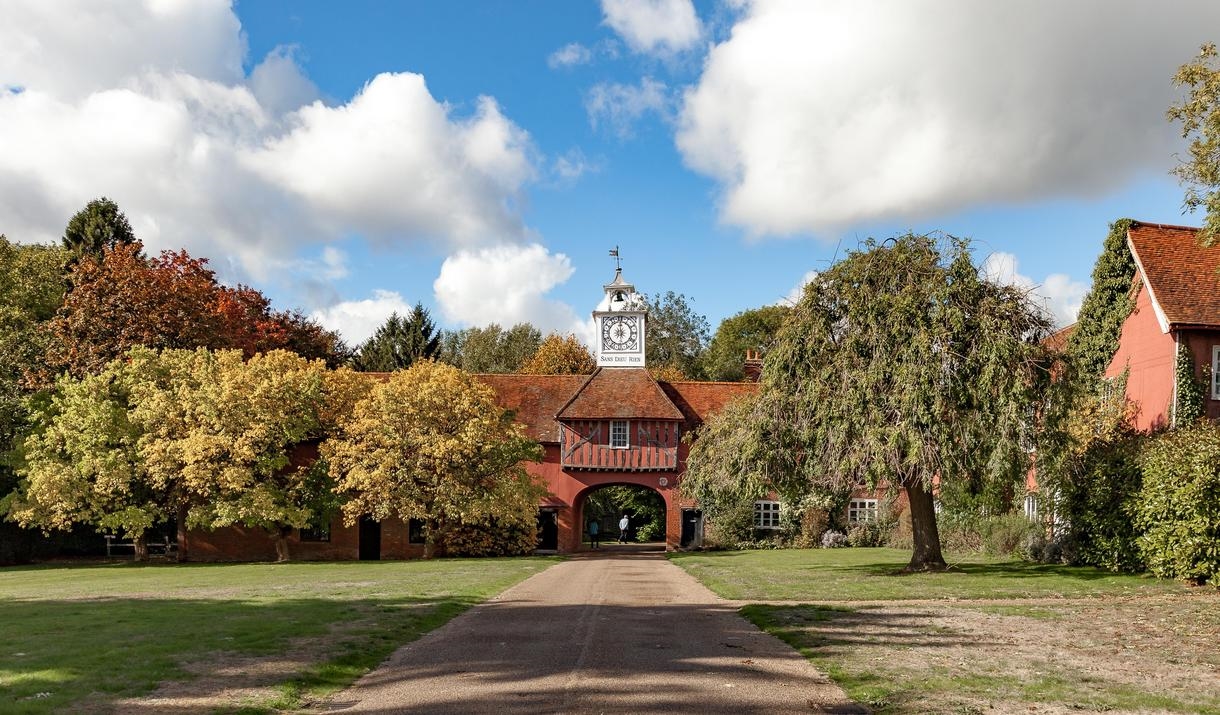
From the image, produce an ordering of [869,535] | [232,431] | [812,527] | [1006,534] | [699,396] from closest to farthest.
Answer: [1006,534]
[232,431]
[869,535]
[812,527]
[699,396]

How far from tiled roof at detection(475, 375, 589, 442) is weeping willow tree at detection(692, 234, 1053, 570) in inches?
742

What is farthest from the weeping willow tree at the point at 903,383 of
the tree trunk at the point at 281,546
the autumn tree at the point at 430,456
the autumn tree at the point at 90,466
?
the autumn tree at the point at 90,466

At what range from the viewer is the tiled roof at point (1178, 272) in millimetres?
25219

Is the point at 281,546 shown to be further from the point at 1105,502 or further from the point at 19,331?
the point at 1105,502

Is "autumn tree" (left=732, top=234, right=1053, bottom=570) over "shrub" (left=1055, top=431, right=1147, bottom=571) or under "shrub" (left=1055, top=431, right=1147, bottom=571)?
over

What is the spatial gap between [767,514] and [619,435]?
7257mm

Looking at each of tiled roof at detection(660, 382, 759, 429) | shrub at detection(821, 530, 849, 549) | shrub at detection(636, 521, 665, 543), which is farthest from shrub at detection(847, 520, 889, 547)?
shrub at detection(636, 521, 665, 543)

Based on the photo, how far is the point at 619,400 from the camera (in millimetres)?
40562

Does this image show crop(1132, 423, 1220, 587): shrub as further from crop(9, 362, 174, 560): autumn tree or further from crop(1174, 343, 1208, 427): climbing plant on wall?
crop(9, 362, 174, 560): autumn tree

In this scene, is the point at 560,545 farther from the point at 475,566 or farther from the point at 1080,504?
the point at 1080,504

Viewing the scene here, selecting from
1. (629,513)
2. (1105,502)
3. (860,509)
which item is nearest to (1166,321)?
(1105,502)

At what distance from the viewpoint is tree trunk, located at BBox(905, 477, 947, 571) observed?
73.8 feet

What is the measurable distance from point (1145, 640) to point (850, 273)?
1165 cm

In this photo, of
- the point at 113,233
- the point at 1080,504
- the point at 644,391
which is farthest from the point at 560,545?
the point at 113,233
